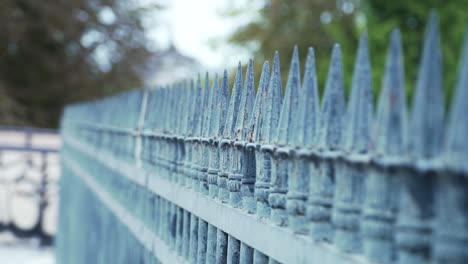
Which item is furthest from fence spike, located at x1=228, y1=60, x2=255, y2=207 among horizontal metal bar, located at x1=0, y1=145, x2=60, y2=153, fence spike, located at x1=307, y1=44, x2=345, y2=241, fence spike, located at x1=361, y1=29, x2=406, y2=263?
horizontal metal bar, located at x1=0, y1=145, x2=60, y2=153

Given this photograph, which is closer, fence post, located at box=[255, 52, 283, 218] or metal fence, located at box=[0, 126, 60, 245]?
fence post, located at box=[255, 52, 283, 218]

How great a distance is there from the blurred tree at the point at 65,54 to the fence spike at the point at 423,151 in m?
28.1

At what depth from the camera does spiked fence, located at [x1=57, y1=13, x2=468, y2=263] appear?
1549 millimetres

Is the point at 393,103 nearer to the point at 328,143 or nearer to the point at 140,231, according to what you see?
the point at 328,143

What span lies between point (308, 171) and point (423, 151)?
0.55m

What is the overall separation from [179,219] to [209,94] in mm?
507

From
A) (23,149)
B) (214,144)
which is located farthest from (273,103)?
(23,149)

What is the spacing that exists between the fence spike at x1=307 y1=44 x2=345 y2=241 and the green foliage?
16.7m

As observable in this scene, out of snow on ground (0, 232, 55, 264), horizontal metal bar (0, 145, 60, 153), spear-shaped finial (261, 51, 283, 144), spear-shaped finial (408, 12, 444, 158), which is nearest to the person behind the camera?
spear-shaped finial (408, 12, 444, 158)

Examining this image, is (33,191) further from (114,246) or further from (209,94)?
(209,94)

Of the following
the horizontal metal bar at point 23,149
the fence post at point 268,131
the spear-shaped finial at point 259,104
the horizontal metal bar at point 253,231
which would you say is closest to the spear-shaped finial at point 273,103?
the fence post at point 268,131

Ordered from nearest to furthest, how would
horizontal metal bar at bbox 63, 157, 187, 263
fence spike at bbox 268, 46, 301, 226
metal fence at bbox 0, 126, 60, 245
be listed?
fence spike at bbox 268, 46, 301, 226 → horizontal metal bar at bbox 63, 157, 187, 263 → metal fence at bbox 0, 126, 60, 245

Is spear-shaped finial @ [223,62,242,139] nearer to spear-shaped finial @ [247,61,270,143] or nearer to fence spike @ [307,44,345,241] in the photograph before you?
spear-shaped finial @ [247,61,270,143]

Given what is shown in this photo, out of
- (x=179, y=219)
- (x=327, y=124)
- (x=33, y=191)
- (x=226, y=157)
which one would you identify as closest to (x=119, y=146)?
(x=179, y=219)
